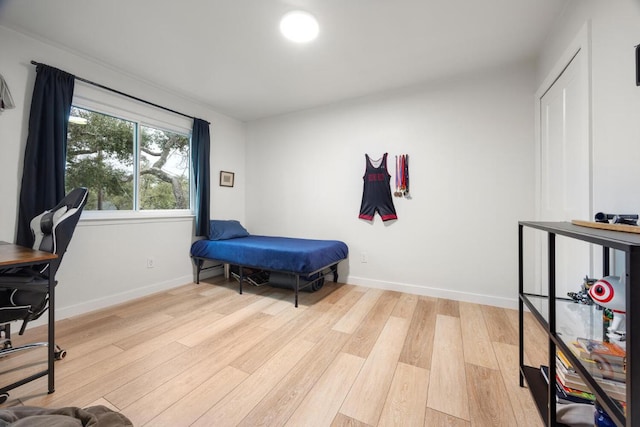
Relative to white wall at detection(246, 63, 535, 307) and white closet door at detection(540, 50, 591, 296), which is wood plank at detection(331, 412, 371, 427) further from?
white wall at detection(246, 63, 535, 307)

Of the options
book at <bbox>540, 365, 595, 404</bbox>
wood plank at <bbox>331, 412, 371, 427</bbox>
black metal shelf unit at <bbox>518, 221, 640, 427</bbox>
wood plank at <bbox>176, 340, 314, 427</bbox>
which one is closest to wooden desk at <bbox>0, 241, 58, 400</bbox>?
wood plank at <bbox>176, 340, 314, 427</bbox>

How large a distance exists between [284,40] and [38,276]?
2.39m

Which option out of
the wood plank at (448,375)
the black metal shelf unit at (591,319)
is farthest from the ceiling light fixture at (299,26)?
the wood plank at (448,375)

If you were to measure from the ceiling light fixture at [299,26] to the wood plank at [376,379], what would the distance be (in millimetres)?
2517

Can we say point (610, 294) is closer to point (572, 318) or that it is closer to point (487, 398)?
point (572, 318)

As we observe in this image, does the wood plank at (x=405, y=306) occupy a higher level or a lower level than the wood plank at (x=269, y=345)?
higher

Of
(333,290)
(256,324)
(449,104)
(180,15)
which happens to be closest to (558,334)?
(256,324)

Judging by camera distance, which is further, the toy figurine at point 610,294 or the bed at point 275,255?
the bed at point 275,255

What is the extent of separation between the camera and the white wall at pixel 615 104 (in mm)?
1100

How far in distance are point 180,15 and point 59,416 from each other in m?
2.47

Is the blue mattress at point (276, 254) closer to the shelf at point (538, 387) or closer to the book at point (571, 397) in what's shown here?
the shelf at point (538, 387)

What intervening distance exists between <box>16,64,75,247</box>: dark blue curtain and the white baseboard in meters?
3.15

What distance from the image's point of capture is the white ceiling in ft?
5.88

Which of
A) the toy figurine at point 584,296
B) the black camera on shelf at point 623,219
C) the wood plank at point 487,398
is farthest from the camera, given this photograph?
the wood plank at point 487,398
